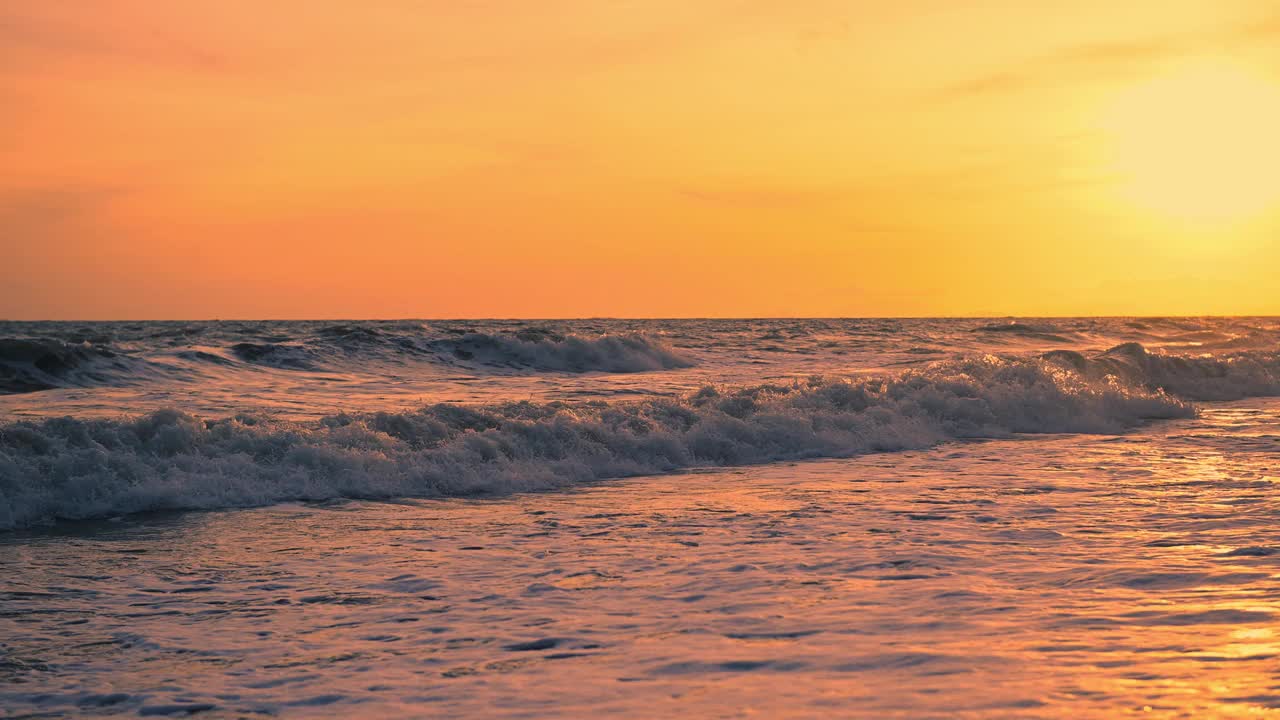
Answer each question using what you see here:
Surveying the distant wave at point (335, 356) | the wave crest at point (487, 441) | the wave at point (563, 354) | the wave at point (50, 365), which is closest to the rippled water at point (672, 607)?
the wave crest at point (487, 441)

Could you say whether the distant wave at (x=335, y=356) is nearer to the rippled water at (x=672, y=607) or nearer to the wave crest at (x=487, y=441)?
the wave crest at (x=487, y=441)

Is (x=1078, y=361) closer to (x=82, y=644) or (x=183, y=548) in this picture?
(x=183, y=548)

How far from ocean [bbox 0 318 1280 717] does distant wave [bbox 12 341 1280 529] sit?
0.05 metres

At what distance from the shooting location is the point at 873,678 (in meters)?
4.62

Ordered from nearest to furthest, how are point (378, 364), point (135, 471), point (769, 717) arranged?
→ point (769, 717)
point (135, 471)
point (378, 364)

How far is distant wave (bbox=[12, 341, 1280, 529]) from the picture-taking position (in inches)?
402

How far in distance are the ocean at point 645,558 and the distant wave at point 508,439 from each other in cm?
5

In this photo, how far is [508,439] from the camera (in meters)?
12.8

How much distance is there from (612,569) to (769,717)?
2.95 meters

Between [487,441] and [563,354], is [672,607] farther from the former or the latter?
[563,354]

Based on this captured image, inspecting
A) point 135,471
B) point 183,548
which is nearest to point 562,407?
point 135,471

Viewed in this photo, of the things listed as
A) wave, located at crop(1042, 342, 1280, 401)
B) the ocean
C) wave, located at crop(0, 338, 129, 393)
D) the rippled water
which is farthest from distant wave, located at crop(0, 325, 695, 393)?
the rippled water

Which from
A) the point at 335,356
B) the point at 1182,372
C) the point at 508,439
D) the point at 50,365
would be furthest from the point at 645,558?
the point at 335,356

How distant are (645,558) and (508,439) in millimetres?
5717
